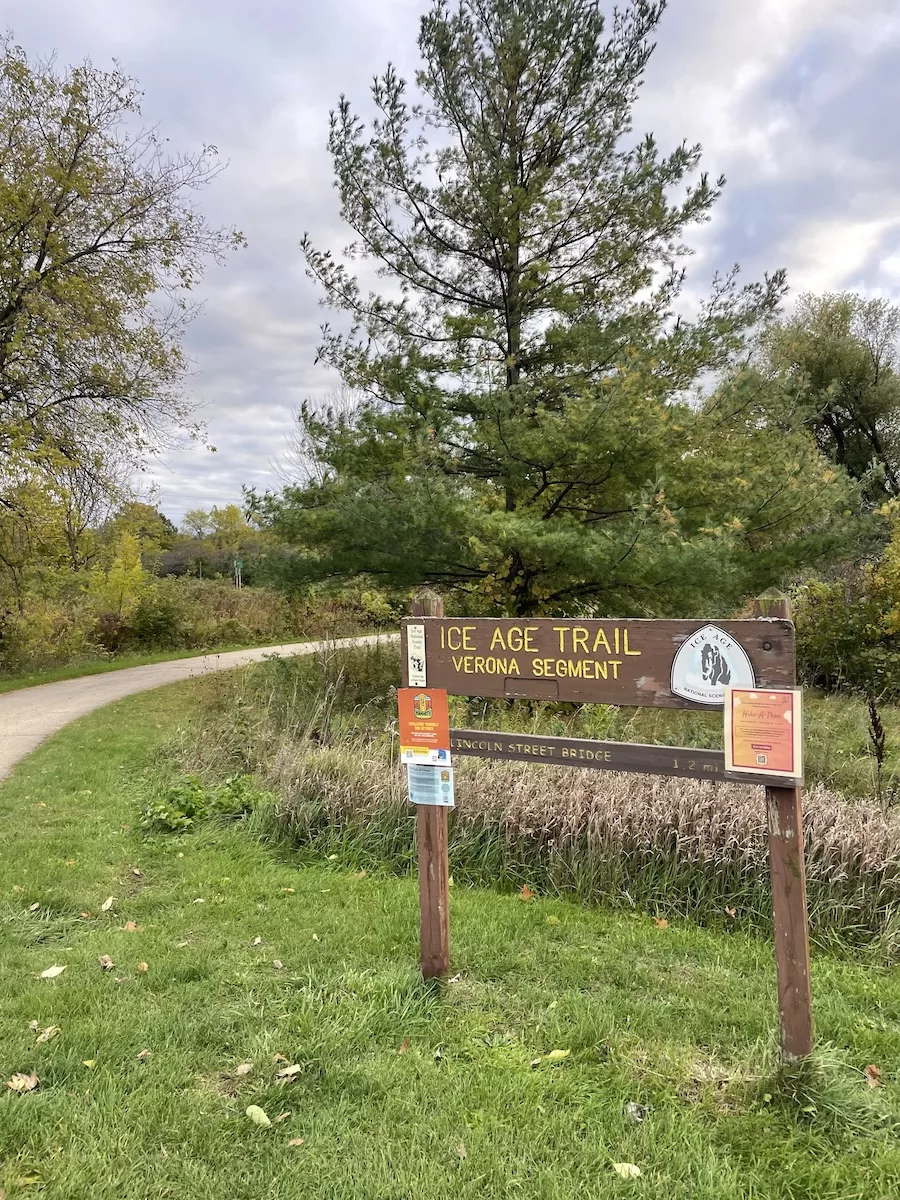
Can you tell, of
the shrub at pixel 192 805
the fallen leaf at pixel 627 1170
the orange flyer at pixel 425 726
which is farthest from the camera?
the shrub at pixel 192 805

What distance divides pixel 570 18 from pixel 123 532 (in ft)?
52.3

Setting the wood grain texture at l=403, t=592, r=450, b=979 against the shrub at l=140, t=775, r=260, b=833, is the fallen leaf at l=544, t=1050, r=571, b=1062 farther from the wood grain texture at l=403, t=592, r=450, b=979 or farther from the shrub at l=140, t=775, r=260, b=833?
the shrub at l=140, t=775, r=260, b=833

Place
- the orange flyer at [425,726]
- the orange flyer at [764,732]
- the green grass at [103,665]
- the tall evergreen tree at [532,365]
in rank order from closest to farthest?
the orange flyer at [764,732] < the orange flyer at [425,726] < the tall evergreen tree at [532,365] < the green grass at [103,665]

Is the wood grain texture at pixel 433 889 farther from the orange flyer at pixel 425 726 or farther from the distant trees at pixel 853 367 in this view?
the distant trees at pixel 853 367

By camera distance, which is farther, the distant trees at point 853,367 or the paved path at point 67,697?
the distant trees at point 853,367

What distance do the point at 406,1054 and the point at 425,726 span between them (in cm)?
123

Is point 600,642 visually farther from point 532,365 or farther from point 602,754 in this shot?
point 532,365

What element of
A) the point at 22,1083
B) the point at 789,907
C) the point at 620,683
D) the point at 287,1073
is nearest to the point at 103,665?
the point at 22,1083

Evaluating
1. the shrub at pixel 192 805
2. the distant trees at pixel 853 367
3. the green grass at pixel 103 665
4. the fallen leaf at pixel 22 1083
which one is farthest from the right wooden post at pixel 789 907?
the distant trees at pixel 853 367

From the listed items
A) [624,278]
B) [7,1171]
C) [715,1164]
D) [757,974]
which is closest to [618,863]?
[757,974]

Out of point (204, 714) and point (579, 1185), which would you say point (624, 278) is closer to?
point (204, 714)

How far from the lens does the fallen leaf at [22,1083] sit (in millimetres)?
2439

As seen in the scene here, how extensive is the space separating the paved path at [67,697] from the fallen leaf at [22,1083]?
16.9 feet

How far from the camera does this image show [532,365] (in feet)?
31.6
